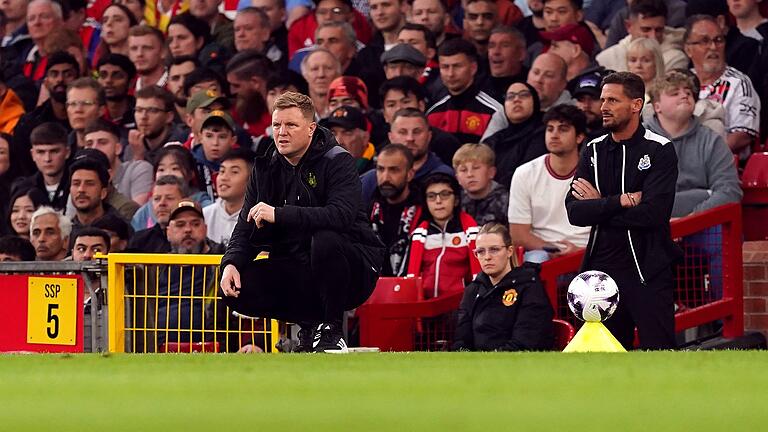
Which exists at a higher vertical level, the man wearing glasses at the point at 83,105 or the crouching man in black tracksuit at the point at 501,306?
the man wearing glasses at the point at 83,105

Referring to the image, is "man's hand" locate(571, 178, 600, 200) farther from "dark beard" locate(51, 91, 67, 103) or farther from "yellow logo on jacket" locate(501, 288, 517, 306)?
"dark beard" locate(51, 91, 67, 103)

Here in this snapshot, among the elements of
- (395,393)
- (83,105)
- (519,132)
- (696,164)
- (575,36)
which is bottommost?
(395,393)

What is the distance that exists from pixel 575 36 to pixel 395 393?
885 cm

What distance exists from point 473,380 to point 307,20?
10631mm

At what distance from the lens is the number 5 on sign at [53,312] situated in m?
11.0

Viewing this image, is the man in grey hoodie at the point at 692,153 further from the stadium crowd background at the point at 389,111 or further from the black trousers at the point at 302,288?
the black trousers at the point at 302,288

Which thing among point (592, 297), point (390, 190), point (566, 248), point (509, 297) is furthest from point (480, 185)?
point (592, 297)

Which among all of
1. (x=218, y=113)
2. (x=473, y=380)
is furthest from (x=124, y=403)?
(x=218, y=113)

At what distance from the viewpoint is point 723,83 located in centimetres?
1300

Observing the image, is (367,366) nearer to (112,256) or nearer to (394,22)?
(112,256)

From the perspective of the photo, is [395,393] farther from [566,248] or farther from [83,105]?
[83,105]

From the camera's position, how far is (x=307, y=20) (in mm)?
16984

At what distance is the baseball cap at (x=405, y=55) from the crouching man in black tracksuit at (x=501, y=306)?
4079mm

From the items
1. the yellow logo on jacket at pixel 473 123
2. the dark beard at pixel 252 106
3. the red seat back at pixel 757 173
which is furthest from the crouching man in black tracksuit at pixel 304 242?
the dark beard at pixel 252 106
